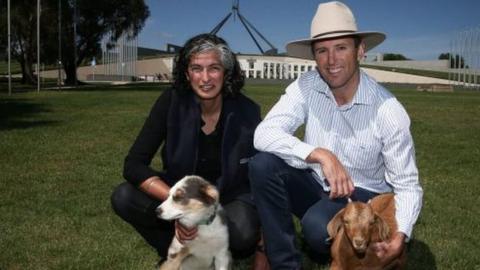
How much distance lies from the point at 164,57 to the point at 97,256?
104 metres

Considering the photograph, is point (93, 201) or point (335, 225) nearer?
point (335, 225)

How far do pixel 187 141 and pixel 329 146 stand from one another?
1152 millimetres

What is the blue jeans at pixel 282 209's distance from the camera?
424 cm

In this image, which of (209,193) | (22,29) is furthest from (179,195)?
(22,29)

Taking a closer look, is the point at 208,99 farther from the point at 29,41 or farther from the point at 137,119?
the point at 29,41

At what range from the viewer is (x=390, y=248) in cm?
366

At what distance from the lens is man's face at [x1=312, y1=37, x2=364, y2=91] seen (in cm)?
407

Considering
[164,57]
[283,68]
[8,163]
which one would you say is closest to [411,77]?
[283,68]

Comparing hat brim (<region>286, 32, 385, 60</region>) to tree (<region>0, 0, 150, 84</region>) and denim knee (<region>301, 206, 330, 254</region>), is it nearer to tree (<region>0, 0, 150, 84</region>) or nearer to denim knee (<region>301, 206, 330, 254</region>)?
denim knee (<region>301, 206, 330, 254</region>)

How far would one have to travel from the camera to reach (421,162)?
37.2 feet

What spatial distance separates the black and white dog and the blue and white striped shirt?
0.58 metres

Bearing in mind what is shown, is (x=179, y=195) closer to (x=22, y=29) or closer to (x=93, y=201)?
(x=93, y=201)

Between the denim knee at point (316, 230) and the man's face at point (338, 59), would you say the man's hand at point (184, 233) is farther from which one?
the man's face at point (338, 59)

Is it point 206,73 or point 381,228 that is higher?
point 206,73
